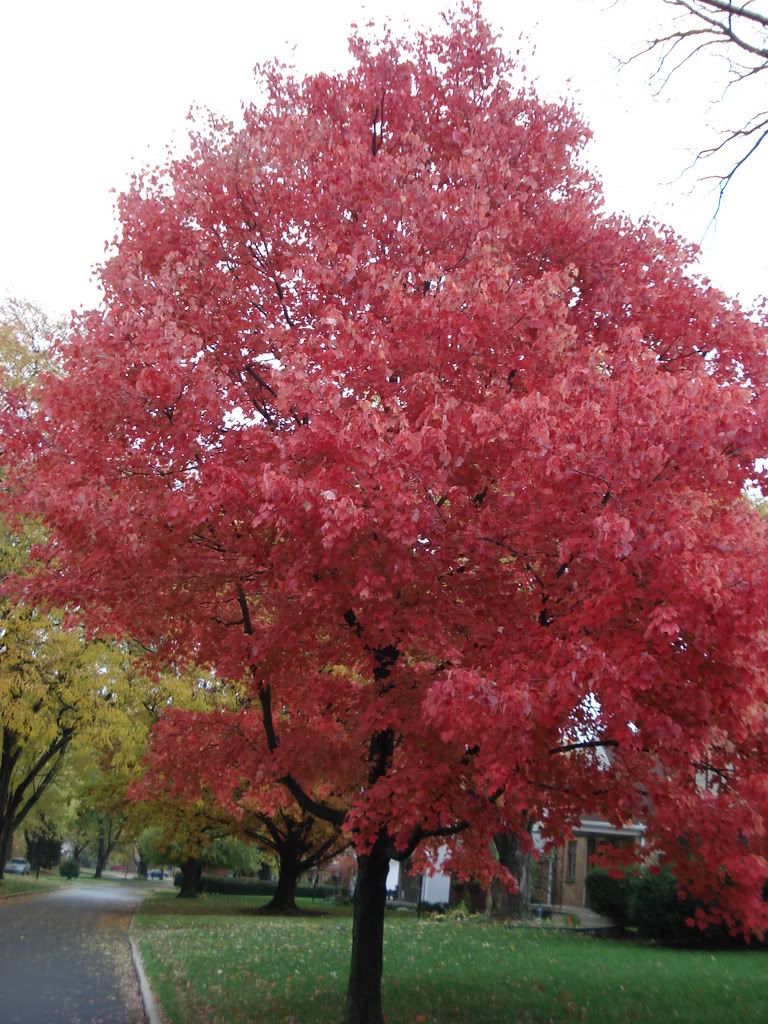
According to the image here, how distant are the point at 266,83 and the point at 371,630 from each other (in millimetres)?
6206

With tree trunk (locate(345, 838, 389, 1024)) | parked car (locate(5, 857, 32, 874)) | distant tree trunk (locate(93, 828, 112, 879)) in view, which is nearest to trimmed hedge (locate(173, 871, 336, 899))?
parked car (locate(5, 857, 32, 874))

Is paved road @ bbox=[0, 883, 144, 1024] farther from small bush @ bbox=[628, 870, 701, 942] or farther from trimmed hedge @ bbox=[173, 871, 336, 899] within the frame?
trimmed hedge @ bbox=[173, 871, 336, 899]

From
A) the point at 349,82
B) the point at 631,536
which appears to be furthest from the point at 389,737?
the point at 349,82

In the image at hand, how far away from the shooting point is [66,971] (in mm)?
13961

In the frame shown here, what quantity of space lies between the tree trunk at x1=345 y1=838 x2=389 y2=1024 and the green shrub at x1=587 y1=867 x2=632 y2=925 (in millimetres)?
15186

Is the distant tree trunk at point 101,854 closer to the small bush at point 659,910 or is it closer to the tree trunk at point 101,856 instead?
the tree trunk at point 101,856

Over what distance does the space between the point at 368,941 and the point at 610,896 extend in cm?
1594

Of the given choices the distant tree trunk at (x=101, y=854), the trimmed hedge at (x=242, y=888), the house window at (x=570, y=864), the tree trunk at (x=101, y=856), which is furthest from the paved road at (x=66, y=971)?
the tree trunk at (x=101, y=856)

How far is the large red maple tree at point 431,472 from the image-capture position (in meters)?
5.45

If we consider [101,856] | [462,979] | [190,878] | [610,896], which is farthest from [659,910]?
[101,856]

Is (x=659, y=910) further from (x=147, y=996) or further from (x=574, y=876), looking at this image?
(x=574, y=876)

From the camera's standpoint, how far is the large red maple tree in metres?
5.45

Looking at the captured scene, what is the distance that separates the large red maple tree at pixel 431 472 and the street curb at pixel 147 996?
2.48 meters

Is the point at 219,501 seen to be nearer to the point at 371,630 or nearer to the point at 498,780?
the point at 371,630
